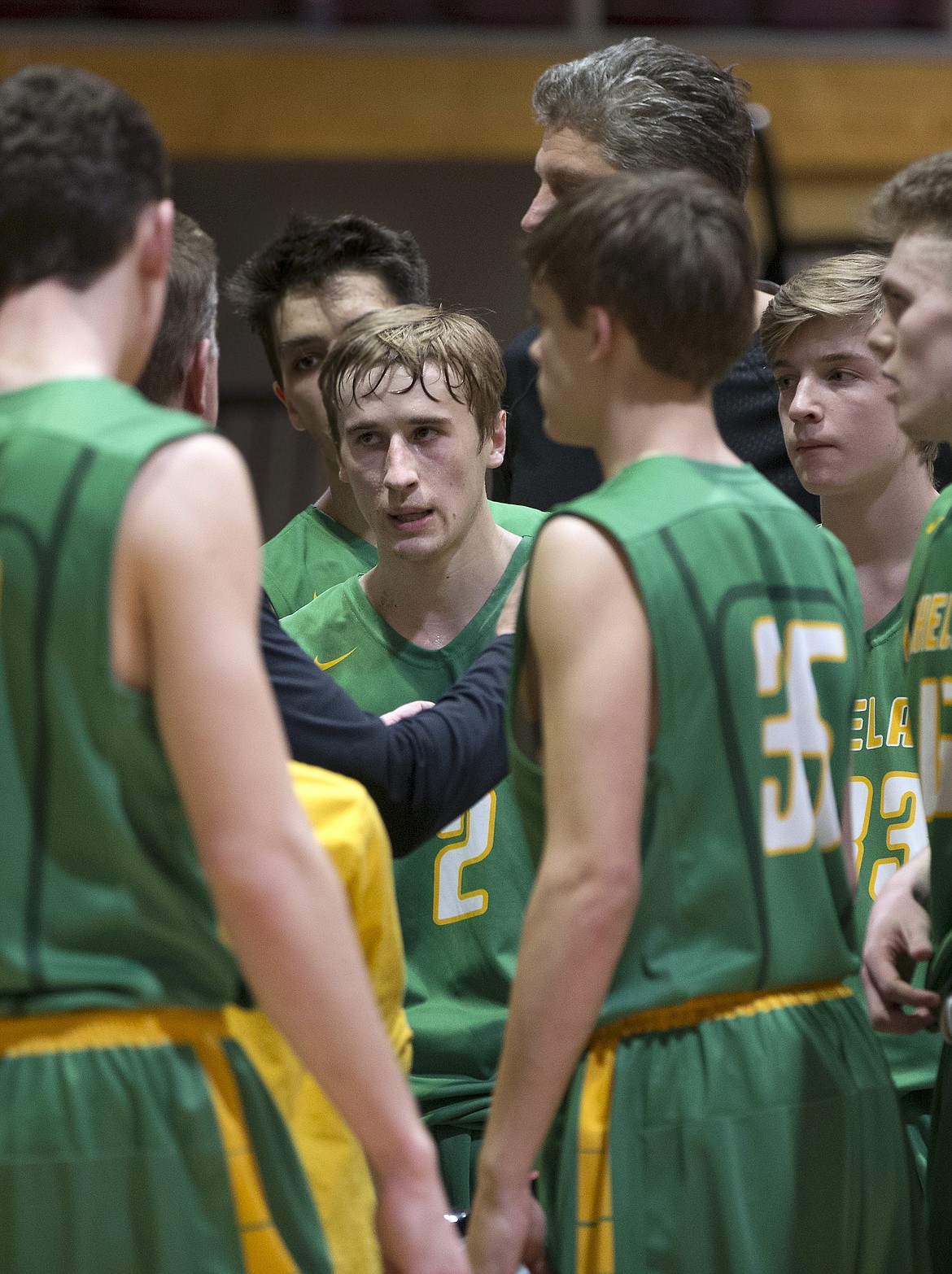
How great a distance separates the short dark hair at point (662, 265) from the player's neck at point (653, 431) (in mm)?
34

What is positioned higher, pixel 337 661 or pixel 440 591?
pixel 440 591

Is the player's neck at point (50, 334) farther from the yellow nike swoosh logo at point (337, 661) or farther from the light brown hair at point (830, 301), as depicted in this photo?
the light brown hair at point (830, 301)

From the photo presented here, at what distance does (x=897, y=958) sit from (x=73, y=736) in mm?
1026

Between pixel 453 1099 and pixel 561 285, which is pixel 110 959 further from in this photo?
pixel 453 1099

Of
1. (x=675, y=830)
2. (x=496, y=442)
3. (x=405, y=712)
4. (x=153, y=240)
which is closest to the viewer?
(x=153, y=240)

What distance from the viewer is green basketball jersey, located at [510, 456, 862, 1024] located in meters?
1.46

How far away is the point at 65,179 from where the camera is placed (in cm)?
130

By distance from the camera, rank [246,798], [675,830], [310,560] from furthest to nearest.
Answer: [310,560], [675,830], [246,798]

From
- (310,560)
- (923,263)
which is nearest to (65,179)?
(923,263)

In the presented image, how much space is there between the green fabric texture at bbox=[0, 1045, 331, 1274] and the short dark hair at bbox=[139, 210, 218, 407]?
0.74m

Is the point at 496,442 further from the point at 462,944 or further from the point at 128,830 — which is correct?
the point at 128,830

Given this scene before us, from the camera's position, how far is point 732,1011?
151 cm

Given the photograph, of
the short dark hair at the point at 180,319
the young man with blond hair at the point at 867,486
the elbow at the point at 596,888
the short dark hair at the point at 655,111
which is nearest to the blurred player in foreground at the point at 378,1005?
the short dark hair at the point at 180,319

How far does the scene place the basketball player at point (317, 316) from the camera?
10.1ft
